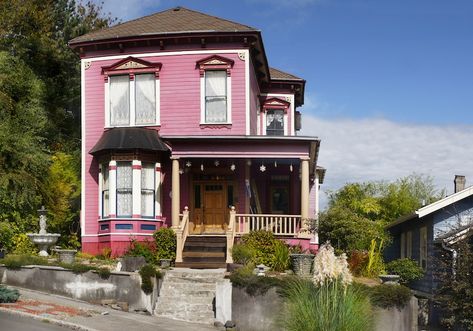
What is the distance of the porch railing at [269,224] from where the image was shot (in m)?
24.9

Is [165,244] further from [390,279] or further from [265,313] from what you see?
[390,279]

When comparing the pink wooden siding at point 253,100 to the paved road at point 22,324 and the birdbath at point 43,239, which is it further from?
the paved road at point 22,324

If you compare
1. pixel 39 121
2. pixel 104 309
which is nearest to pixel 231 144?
pixel 104 309

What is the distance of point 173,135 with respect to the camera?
1013 inches

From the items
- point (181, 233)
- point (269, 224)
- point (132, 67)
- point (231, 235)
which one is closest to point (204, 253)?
point (181, 233)

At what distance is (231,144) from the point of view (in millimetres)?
25359

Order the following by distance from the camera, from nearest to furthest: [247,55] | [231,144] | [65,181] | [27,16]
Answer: [231,144], [247,55], [65,181], [27,16]

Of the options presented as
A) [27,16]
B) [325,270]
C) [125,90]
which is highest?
[27,16]

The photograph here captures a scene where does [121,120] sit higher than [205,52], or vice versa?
[205,52]

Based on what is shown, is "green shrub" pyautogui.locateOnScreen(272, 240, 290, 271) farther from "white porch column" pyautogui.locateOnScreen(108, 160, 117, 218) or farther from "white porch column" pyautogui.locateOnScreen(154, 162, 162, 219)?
"white porch column" pyautogui.locateOnScreen(108, 160, 117, 218)

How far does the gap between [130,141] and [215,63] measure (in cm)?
423

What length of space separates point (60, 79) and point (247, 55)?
1546 centimetres

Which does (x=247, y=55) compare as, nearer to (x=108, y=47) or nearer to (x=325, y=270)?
(x=108, y=47)

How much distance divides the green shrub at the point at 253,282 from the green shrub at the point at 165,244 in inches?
223
